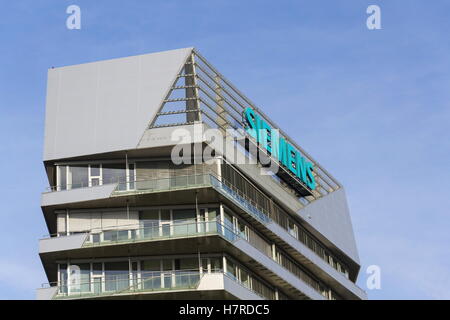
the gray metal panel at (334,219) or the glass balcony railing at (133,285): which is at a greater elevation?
the gray metal panel at (334,219)

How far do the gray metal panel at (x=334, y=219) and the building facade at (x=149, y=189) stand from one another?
11.1 meters

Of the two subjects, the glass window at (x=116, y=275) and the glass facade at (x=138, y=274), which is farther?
the glass window at (x=116, y=275)

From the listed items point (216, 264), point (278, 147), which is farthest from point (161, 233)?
point (278, 147)

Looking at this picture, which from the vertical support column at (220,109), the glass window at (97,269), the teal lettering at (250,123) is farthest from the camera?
the teal lettering at (250,123)

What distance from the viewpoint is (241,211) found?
77.2 m

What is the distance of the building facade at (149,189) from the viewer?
72.9 metres

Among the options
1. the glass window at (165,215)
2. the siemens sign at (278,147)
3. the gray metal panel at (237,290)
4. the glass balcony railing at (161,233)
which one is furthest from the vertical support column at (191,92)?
the gray metal panel at (237,290)

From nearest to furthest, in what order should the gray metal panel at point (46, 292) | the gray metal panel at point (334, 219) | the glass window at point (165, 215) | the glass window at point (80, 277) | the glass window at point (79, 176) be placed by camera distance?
the glass window at point (80, 277) < the gray metal panel at point (46, 292) < the glass window at point (165, 215) < the glass window at point (79, 176) < the gray metal panel at point (334, 219)

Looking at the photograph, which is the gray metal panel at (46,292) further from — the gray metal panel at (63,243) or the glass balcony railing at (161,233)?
the glass balcony railing at (161,233)

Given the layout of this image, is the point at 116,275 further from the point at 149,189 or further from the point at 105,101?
the point at 105,101
